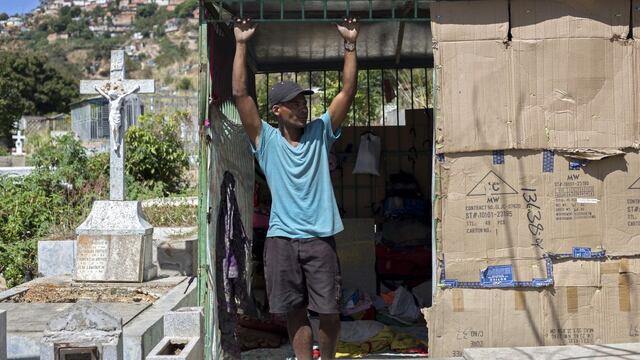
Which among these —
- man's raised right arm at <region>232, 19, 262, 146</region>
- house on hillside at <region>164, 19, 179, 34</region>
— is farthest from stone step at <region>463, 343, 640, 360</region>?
house on hillside at <region>164, 19, 179, 34</region>

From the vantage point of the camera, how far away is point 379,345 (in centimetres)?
594

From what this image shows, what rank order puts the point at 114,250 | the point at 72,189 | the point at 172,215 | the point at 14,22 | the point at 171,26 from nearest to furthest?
the point at 114,250
the point at 172,215
the point at 72,189
the point at 171,26
the point at 14,22

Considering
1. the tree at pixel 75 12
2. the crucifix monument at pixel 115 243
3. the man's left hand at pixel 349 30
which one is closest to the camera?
the man's left hand at pixel 349 30

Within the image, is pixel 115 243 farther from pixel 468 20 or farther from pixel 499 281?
pixel 468 20

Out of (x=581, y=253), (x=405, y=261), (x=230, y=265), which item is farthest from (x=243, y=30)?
(x=405, y=261)

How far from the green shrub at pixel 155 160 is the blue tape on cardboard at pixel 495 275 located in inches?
410

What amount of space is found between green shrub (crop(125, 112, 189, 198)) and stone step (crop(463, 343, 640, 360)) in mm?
10579

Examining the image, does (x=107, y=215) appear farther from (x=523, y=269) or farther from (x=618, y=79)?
(x=618, y=79)

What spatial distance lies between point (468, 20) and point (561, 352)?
222 centimetres

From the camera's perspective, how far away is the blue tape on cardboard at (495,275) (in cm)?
476

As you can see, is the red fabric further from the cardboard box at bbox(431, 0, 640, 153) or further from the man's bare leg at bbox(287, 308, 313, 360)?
the man's bare leg at bbox(287, 308, 313, 360)

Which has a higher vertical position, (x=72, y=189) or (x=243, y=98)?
(x=243, y=98)

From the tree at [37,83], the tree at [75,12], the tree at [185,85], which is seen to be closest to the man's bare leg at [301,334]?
the tree at [37,83]

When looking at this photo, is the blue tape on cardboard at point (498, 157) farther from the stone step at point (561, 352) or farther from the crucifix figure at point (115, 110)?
the crucifix figure at point (115, 110)
